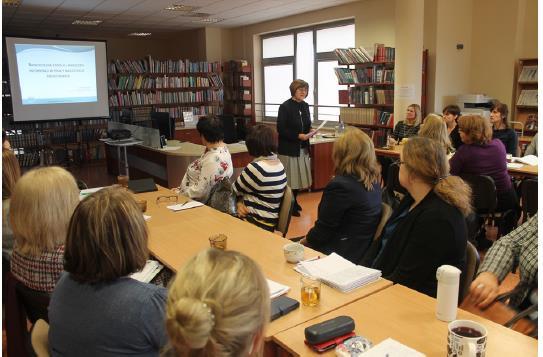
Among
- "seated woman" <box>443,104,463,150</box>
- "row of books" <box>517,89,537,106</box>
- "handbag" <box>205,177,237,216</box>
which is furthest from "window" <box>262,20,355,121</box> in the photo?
"handbag" <box>205,177,237,216</box>

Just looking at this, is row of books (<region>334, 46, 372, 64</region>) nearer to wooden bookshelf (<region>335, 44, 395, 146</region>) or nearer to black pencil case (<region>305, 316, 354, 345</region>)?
wooden bookshelf (<region>335, 44, 395, 146</region>)

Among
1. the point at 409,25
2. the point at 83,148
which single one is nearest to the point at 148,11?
the point at 83,148

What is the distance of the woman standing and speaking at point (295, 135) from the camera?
5402mm

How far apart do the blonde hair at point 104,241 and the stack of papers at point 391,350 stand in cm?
74

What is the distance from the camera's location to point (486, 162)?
395 cm

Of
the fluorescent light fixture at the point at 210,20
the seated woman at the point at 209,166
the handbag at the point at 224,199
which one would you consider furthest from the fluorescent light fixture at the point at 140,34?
the handbag at the point at 224,199

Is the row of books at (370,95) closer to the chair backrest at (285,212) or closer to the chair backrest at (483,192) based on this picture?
the chair backrest at (483,192)

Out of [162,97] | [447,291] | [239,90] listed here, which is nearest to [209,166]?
[447,291]

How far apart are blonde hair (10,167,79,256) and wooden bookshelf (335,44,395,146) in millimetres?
5538

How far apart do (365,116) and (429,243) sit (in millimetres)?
5926

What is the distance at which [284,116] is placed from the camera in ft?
17.8

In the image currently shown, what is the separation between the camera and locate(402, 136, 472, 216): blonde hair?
201 cm

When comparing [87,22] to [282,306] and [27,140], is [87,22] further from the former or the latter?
[282,306]

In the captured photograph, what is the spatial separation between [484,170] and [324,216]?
1.99m
